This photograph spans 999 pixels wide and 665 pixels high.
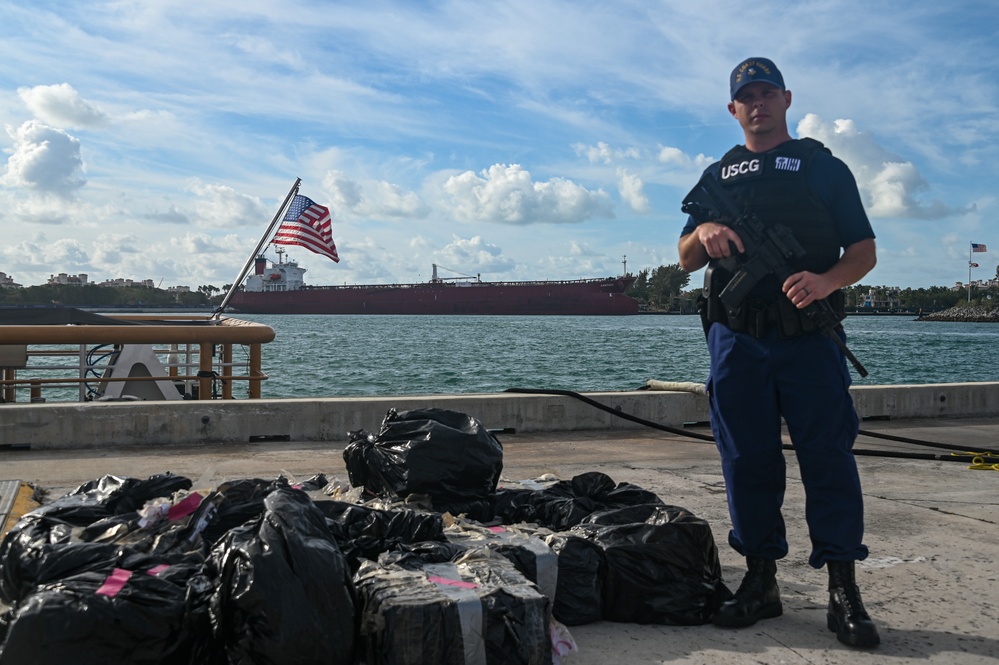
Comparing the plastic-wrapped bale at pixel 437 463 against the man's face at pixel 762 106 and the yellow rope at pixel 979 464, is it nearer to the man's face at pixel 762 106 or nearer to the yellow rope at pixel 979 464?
the man's face at pixel 762 106

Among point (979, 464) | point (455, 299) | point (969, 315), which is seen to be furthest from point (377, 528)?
point (969, 315)

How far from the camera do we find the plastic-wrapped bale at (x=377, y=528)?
8.79ft

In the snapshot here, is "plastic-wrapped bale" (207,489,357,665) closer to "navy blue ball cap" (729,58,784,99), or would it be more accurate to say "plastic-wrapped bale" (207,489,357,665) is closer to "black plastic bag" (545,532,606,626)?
"black plastic bag" (545,532,606,626)

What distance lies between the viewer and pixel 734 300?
273 cm

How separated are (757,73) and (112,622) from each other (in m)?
2.42

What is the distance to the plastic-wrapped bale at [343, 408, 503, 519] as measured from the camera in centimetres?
349

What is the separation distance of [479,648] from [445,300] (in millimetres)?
79283

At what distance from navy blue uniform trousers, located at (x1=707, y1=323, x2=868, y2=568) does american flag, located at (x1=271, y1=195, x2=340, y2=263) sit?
50.3 feet

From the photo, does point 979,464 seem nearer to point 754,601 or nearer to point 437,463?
point 754,601

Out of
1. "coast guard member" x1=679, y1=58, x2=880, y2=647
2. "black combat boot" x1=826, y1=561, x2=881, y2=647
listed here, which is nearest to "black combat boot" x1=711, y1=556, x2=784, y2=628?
"coast guard member" x1=679, y1=58, x2=880, y2=647

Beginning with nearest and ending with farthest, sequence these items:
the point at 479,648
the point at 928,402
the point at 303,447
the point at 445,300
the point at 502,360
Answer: the point at 479,648, the point at 303,447, the point at 928,402, the point at 502,360, the point at 445,300

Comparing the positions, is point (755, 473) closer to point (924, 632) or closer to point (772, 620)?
point (772, 620)

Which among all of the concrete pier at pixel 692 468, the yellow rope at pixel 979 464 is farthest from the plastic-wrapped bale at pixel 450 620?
the yellow rope at pixel 979 464

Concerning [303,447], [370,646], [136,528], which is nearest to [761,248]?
[370,646]
